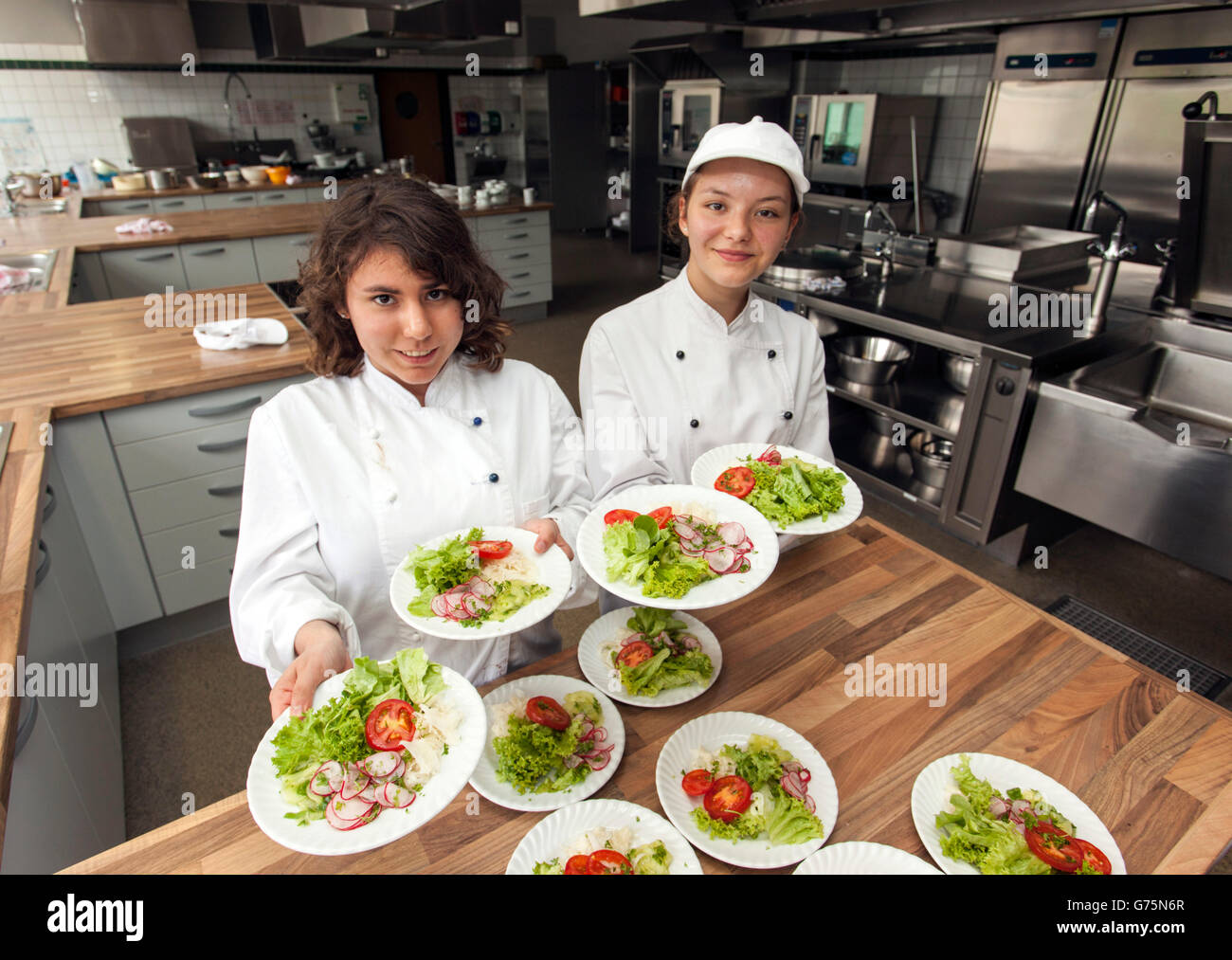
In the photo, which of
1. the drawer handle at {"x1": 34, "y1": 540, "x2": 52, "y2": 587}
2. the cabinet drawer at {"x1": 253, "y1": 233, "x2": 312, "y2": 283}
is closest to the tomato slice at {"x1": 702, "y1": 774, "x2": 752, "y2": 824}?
the drawer handle at {"x1": 34, "y1": 540, "x2": 52, "y2": 587}

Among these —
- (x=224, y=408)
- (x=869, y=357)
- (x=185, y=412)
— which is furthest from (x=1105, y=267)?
(x=185, y=412)

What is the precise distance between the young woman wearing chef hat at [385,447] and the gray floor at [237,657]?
3.93 feet

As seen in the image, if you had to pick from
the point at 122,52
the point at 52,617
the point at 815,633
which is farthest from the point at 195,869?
the point at 122,52

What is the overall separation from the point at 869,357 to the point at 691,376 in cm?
205

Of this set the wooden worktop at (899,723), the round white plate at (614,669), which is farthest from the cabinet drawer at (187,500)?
the wooden worktop at (899,723)

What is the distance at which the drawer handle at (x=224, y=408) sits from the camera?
92.0 inches

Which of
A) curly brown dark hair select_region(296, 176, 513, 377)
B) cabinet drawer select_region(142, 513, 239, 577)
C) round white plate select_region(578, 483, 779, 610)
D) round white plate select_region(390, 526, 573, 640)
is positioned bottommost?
cabinet drawer select_region(142, 513, 239, 577)

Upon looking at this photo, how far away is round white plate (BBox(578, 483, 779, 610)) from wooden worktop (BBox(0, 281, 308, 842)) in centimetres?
103

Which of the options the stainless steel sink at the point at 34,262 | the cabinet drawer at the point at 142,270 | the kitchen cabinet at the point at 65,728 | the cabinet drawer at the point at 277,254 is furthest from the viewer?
the cabinet drawer at the point at 277,254

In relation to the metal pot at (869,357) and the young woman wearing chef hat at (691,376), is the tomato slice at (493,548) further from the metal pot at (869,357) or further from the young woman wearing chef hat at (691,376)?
the metal pot at (869,357)

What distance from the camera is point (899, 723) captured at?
1122mm

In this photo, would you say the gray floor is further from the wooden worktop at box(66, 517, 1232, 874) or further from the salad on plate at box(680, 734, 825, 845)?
the salad on plate at box(680, 734, 825, 845)

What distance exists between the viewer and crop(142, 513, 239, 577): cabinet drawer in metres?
2.41

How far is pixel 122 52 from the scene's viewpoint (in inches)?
247
